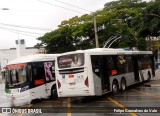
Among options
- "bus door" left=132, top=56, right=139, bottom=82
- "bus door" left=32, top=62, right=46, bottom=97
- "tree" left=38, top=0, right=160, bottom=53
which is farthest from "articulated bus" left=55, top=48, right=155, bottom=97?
"tree" left=38, top=0, right=160, bottom=53

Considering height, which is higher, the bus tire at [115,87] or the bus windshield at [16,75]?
the bus windshield at [16,75]

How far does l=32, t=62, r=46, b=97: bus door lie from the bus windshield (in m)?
0.73

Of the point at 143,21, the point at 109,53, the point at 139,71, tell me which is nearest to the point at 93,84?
the point at 109,53

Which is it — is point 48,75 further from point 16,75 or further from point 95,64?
point 95,64

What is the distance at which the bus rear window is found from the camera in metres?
16.8

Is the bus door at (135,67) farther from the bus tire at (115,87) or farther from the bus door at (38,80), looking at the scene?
the bus door at (38,80)

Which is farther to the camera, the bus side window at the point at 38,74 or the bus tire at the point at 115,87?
the bus tire at the point at 115,87

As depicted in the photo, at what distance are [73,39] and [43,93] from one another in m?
35.9

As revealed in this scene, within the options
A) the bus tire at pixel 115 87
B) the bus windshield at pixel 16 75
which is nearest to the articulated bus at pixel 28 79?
the bus windshield at pixel 16 75

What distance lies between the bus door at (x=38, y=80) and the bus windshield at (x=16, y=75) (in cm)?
73

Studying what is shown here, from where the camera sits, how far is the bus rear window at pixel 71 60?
16.8 meters

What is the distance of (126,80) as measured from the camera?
21953 millimetres

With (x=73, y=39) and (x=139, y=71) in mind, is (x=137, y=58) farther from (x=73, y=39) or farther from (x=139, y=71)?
(x=73, y=39)

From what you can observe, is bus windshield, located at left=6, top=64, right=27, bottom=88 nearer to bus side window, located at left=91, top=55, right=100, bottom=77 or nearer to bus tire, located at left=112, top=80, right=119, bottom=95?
bus side window, located at left=91, top=55, right=100, bottom=77
